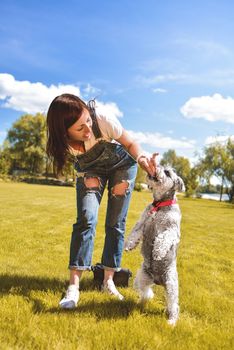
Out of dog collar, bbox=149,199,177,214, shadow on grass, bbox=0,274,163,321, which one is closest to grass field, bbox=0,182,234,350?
shadow on grass, bbox=0,274,163,321

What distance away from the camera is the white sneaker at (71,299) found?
4344 mm

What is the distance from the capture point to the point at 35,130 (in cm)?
7956

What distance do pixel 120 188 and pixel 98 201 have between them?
336 millimetres

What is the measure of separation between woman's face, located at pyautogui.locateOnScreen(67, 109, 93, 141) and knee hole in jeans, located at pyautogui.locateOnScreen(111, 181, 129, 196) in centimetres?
84

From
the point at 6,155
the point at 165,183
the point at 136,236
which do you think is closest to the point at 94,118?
the point at 165,183

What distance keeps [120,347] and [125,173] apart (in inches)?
87.7

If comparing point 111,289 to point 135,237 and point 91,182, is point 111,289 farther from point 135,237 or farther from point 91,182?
point 91,182

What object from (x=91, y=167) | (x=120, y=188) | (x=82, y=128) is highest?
(x=82, y=128)

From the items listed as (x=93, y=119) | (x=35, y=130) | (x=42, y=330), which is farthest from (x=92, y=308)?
(x=35, y=130)

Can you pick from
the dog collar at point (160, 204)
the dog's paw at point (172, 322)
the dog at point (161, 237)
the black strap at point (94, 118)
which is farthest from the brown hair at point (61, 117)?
the dog's paw at point (172, 322)

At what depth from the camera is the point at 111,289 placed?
502 centimetres

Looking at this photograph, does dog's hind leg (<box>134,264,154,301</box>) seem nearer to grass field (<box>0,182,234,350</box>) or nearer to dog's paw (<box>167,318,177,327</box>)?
grass field (<box>0,182,234,350</box>)

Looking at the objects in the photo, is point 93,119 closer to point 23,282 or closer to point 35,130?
point 23,282

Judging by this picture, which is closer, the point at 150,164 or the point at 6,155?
the point at 150,164
